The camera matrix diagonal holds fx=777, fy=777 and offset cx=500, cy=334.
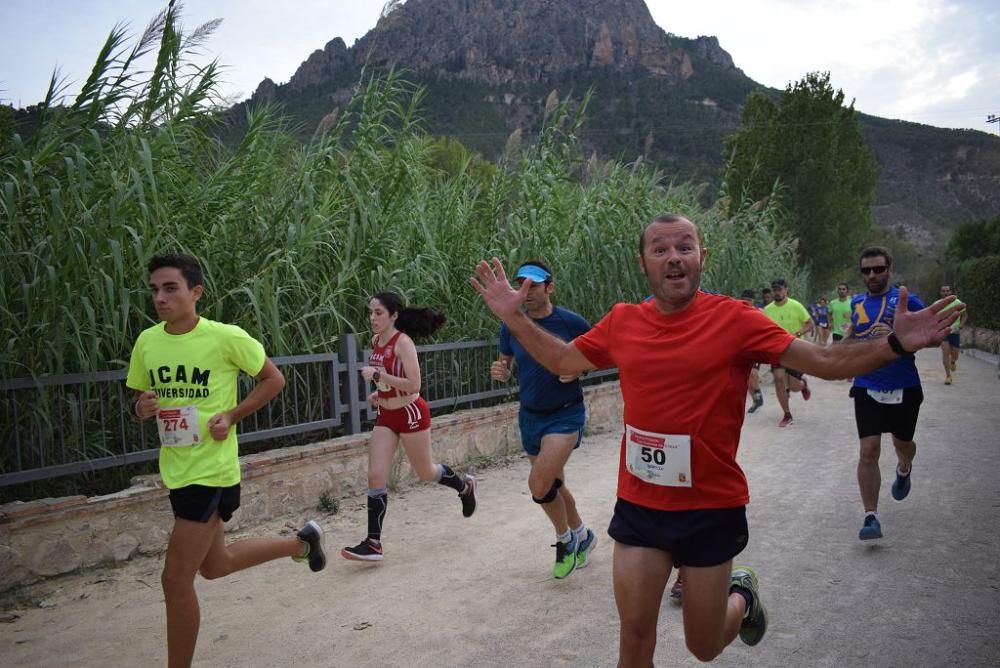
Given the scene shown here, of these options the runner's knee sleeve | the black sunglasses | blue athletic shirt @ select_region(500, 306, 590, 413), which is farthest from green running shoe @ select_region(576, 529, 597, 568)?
the black sunglasses

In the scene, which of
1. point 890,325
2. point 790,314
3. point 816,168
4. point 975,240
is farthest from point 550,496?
point 816,168

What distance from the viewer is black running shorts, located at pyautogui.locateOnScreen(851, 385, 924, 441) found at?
534cm

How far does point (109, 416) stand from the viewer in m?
5.14

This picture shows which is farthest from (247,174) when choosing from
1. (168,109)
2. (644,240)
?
(644,240)

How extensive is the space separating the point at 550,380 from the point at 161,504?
2.67 metres

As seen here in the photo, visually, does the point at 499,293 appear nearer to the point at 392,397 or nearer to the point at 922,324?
the point at 922,324

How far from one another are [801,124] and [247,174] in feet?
125

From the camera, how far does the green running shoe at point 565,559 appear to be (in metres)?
4.65

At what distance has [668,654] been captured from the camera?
3.54 meters

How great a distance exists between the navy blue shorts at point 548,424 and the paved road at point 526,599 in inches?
31.4

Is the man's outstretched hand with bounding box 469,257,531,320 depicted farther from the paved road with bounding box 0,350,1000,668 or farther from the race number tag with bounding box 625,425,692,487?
the paved road with bounding box 0,350,1000,668

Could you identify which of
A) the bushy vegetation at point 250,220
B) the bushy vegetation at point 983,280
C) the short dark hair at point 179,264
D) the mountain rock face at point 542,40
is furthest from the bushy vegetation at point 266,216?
the mountain rock face at point 542,40

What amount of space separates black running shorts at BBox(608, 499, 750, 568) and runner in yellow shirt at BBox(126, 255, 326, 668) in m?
1.77

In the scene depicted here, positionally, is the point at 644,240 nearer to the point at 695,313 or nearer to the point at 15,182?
the point at 695,313
